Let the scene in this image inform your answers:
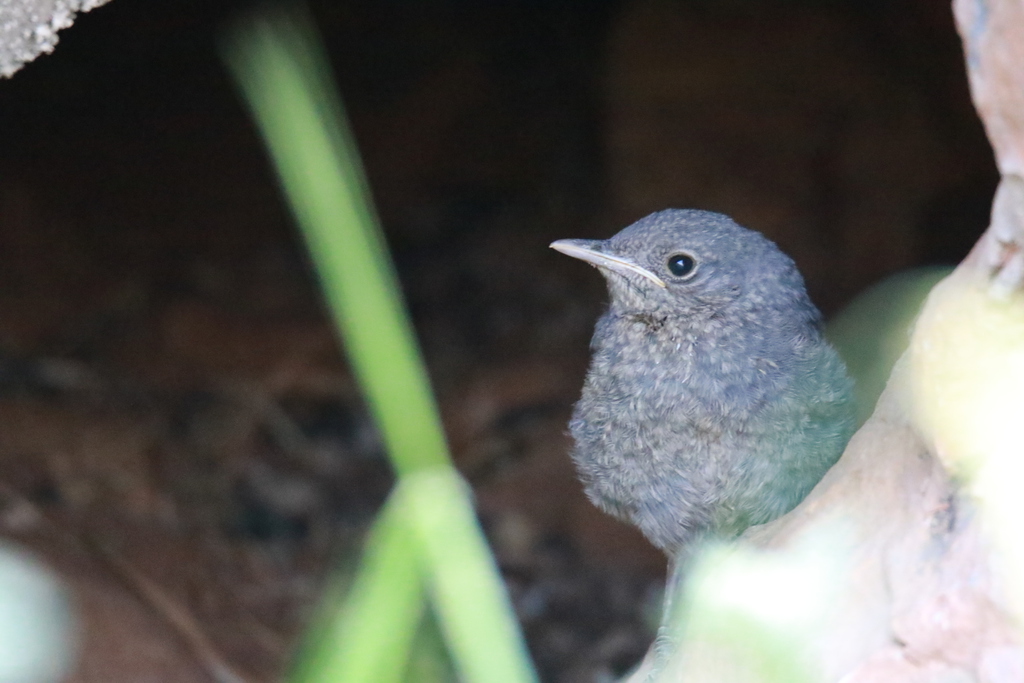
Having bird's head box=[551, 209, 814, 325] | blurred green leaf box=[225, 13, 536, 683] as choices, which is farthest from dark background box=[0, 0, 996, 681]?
blurred green leaf box=[225, 13, 536, 683]

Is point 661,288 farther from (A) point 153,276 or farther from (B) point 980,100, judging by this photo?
(A) point 153,276

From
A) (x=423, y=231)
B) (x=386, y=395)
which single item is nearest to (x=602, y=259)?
(x=386, y=395)

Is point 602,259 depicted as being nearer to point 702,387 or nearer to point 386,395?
point 702,387

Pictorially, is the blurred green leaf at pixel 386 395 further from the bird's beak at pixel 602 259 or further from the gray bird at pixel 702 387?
the bird's beak at pixel 602 259

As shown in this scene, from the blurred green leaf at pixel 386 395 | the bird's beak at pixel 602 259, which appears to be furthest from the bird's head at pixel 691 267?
the blurred green leaf at pixel 386 395

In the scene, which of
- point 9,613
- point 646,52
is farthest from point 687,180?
point 9,613

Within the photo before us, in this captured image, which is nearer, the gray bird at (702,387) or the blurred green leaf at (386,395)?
the blurred green leaf at (386,395)
